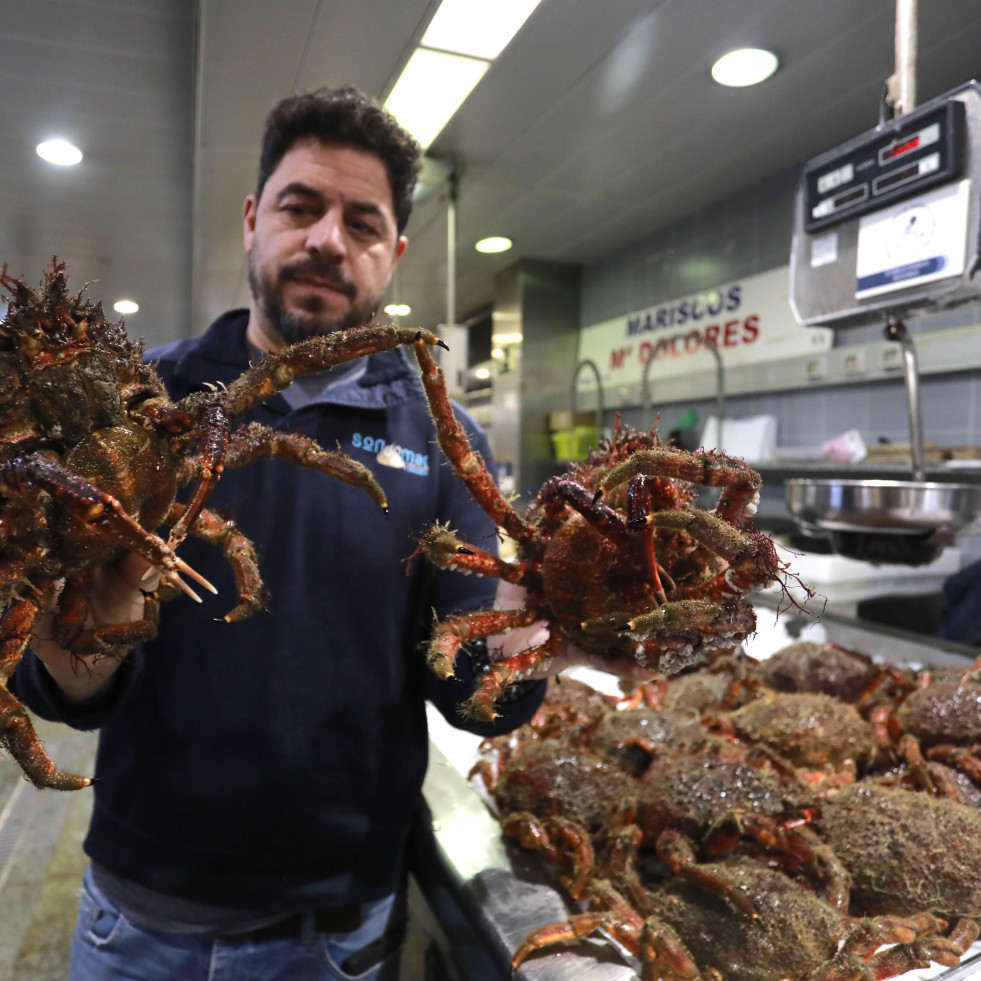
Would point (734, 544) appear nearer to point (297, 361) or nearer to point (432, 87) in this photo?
point (297, 361)

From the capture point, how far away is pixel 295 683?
1191mm

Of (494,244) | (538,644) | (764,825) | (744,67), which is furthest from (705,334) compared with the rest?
(538,644)

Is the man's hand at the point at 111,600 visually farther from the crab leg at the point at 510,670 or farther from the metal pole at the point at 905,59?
the metal pole at the point at 905,59

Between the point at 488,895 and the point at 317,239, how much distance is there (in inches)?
45.9

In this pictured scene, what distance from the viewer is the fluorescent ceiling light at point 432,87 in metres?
2.31

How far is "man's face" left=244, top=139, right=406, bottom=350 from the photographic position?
1.21m

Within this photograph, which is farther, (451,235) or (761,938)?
(451,235)

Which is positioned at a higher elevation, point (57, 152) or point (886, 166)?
point (886, 166)

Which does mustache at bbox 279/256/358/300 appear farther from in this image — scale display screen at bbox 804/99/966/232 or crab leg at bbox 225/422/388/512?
scale display screen at bbox 804/99/966/232

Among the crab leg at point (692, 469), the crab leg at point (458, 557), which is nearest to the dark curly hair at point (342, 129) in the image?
the crab leg at point (458, 557)

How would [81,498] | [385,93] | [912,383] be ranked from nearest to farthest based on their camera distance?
1. [81,498]
2. [912,383]
3. [385,93]

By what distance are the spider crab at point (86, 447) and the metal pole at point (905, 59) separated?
122 centimetres

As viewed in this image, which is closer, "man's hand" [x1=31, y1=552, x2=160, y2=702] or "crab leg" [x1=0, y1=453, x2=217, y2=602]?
"crab leg" [x1=0, y1=453, x2=217, y2=602]

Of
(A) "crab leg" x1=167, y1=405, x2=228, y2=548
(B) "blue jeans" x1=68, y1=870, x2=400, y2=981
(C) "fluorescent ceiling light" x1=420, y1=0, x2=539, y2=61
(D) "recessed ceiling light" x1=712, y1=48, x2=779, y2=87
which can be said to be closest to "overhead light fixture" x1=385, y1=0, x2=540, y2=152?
(C) "fluorescent ceiling light" x1=420, y1=0, x2=539, y2=61
